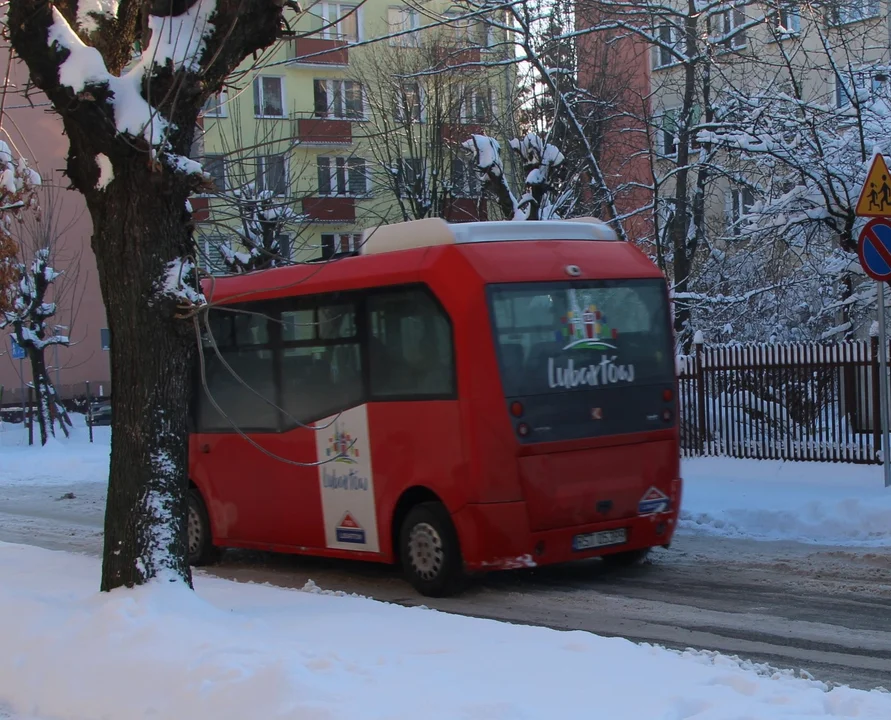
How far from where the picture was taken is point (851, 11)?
58.2 feet

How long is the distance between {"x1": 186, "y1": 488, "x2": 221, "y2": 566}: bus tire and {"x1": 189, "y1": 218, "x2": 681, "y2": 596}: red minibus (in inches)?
59.9

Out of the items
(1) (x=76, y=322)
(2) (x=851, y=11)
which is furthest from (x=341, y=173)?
(1) (x=76, y=322)

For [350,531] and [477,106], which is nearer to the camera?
[350,531]

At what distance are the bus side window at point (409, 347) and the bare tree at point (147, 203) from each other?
2.08m

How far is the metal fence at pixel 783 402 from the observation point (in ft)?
48.8

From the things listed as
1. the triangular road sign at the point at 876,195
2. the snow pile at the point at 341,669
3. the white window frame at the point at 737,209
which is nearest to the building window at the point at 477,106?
the white window frame at the point at 737,209

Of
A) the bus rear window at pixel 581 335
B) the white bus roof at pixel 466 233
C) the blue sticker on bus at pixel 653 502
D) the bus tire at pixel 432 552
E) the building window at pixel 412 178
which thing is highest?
the building window at pixel 412 178

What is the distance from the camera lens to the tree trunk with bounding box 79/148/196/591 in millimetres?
7512

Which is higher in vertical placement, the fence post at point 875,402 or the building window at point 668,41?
the building window at point 668,41

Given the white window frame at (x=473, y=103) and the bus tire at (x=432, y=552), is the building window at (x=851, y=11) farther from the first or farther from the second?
the bus tire at (x=432, y=552)

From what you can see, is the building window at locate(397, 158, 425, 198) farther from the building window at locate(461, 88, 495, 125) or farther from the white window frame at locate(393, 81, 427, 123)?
the building window at locate(461, 88, 495, 125)

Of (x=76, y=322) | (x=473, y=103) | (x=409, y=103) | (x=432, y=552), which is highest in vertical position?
(x=473, y=103)

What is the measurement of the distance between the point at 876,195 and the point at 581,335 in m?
4.89

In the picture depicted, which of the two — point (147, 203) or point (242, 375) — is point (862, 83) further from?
point (147, 203)
